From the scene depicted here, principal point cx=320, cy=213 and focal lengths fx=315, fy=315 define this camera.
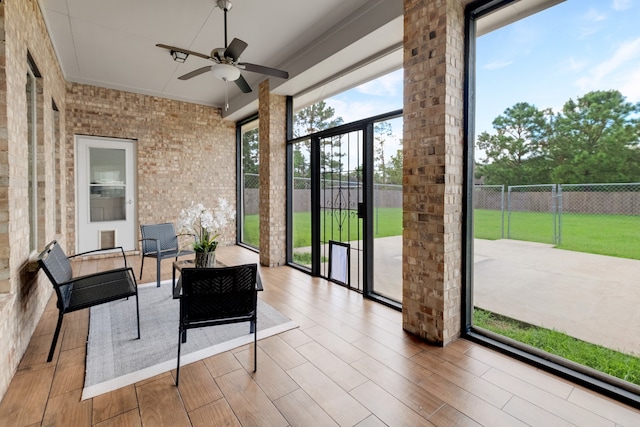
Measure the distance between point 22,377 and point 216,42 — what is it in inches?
146

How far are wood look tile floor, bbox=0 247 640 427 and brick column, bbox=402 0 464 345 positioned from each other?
345 mm

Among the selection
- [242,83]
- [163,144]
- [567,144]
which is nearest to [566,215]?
[567,144]

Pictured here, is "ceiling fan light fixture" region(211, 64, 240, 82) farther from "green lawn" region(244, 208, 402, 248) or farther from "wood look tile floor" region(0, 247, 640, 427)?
"wood look tile floor" region(0, 247, 640, 427)

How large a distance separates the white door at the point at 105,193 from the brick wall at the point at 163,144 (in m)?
0.14

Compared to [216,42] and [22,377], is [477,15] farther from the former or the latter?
[22,377]

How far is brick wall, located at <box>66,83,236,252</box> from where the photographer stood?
535cm

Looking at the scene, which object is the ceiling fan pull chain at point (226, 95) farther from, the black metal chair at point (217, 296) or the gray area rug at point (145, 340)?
the black metal chair at point (217, 296)

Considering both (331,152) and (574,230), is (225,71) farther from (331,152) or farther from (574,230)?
(574,230)

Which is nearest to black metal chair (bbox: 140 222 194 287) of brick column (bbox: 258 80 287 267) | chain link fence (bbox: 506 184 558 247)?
brick column (bbox: 258 80 287 267)

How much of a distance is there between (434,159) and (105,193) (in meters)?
5.74

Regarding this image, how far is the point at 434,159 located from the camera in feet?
8.09

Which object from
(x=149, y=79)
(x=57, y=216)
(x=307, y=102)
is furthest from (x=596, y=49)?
(x=57, y=216)

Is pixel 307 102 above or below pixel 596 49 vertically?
above

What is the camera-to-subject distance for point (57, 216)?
4.57 m
